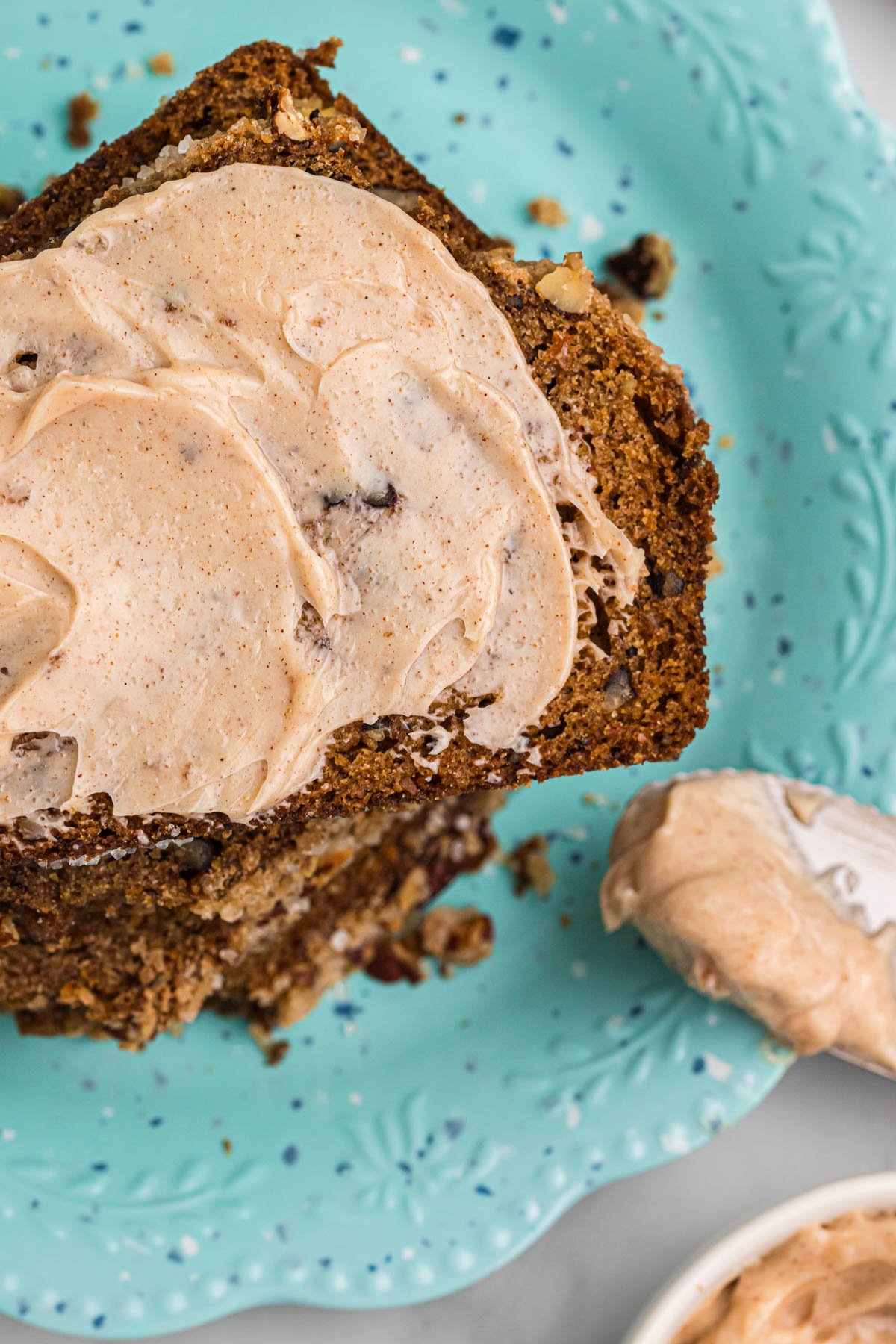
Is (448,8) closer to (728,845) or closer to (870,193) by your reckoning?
(870,193)

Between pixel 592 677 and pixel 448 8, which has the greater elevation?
pixel 448 8

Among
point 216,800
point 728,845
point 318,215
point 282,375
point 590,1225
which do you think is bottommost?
point 590,1225

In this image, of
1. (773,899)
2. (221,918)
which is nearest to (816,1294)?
(773,899)

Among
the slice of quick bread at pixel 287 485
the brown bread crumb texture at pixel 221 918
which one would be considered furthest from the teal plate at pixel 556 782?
the slice of quick bread at pixel 287 485

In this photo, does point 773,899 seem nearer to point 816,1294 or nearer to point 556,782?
point 556,782

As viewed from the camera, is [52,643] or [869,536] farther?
[869,536]

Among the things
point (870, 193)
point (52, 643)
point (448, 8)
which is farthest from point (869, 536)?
point (52, 643)
